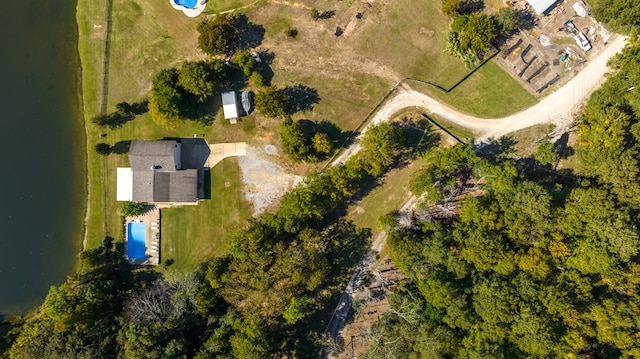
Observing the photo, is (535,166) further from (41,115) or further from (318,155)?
(41,115)

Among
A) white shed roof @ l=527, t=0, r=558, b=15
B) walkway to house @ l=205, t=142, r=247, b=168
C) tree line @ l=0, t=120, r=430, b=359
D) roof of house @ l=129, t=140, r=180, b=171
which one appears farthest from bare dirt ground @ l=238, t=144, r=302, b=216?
white shed roof @ l=527, t=0, r=558, b=15

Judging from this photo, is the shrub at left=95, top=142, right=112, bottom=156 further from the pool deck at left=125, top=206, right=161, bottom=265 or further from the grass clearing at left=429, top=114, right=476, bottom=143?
the grass clearing at left=429, top=114, right=476, bottom=143

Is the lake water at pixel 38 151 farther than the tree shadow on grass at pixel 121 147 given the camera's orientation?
Yes

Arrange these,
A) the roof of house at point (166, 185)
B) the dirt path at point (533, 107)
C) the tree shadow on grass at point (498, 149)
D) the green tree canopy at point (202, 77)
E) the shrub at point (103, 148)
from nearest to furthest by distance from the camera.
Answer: the green tree canopy at point (202, 77) → the dirt path at point (533, 107) → the tree shadow on grass at point (498, 149) → the roof of house at point (166, 185) → the shrub at point (103, 148)

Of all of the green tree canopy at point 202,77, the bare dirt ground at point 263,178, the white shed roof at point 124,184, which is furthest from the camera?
the white shed roof at point 124,184

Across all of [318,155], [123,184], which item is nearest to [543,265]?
[318,155]

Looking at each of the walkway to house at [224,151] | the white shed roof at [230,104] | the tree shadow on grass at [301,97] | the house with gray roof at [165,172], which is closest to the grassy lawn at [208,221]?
the walkway to house at [224,151]

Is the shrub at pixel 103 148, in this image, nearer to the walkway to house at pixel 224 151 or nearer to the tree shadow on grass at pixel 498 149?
the walkway to house at pixel 224 151

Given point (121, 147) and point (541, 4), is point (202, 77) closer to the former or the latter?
point (121, 147)
